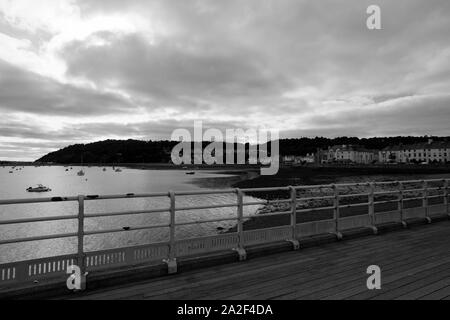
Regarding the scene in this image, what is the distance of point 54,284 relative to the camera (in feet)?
15.0

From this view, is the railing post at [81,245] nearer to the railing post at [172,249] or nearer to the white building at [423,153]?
→ the railing post at [172,249]

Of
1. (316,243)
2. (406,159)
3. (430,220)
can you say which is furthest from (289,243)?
(406,159)

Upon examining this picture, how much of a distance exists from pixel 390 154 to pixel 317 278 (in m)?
175

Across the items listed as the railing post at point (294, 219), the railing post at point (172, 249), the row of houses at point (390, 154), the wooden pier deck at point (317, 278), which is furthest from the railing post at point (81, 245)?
the row of houses at point (390, 154)

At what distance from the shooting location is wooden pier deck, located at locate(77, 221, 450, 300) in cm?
464

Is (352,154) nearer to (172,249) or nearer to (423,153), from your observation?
(423,153)

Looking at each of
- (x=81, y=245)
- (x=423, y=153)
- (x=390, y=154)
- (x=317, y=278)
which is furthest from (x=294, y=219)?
(x=390, y=154)

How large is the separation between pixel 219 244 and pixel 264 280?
130cm

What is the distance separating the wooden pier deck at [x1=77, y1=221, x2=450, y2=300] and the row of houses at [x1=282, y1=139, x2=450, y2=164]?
466 feet

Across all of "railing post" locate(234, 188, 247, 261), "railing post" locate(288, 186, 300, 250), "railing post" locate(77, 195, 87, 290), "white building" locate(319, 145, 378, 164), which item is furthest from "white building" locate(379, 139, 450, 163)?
"railing post" locate(77, 195, 87, 290)

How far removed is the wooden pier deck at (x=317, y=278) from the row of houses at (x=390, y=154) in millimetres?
142016

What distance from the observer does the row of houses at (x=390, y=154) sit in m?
139

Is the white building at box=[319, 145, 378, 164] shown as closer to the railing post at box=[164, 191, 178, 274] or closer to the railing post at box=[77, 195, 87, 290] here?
the railing post at box=[164, 191, 178, 274]
